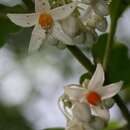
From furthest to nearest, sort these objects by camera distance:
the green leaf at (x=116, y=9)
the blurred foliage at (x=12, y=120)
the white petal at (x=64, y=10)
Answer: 1. the blurred foliage at (x=12, y=120)
2. the green leaf at (x=116, y=9)
3. the white petal at (x=64, y=10)

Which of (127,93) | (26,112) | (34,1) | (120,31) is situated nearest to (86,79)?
(34,1)

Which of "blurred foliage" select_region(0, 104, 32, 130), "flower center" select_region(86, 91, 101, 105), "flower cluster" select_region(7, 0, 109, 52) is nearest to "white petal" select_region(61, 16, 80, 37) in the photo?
"flower cluster" select_region(7, 0, 109, 52)

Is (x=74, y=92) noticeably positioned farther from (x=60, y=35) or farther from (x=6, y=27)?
(x=6, y=27)

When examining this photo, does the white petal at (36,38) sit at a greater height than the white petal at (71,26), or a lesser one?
lesser

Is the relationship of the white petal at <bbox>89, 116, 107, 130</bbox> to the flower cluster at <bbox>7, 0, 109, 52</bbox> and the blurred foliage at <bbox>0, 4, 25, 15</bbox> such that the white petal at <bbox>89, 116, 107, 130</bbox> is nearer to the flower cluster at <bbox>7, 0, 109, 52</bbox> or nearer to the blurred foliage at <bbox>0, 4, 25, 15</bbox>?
the flower cluster at <bbox>7, 0, 109, 52</bbox>

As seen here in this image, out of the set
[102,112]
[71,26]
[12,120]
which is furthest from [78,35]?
[12,120]

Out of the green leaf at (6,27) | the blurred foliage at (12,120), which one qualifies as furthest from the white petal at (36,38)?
the blurred foliage at (12,120)

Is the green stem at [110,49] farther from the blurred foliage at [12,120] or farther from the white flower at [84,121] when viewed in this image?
the blurred foliage at [12,120]

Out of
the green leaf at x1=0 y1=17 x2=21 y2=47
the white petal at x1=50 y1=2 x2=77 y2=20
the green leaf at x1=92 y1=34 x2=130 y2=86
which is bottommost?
the green leaf at x1=92 y1=34 x2=130 y2=86
